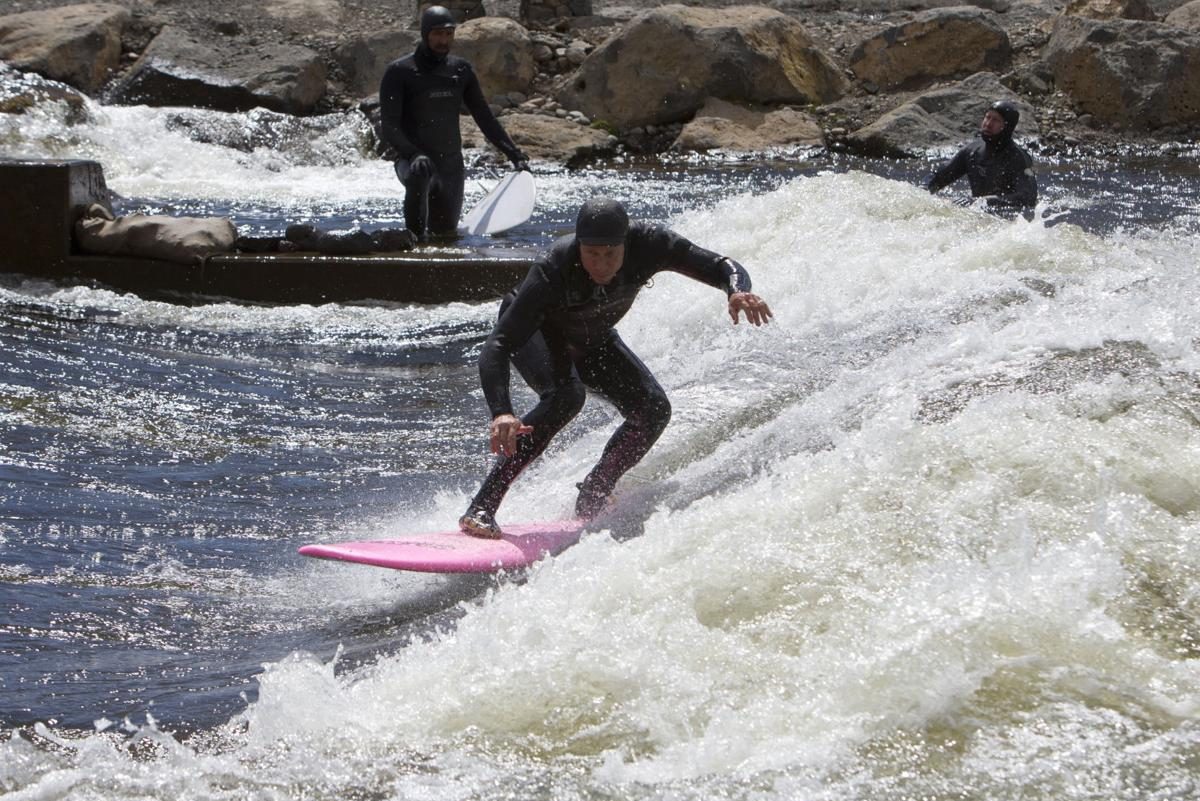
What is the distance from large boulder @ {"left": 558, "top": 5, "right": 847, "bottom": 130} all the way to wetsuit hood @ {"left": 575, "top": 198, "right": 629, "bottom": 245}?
15.5m

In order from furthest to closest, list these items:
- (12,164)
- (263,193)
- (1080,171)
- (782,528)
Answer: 1. (1080,171)
2. (263,193)
3. (12,164)
4. (782,528)

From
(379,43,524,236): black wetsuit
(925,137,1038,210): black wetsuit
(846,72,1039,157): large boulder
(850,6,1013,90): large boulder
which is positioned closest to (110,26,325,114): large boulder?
(846,72,1039,157): large boulder

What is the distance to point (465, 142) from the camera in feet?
64.3

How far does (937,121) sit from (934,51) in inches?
95.1

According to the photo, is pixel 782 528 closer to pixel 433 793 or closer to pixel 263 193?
pixel 433 793

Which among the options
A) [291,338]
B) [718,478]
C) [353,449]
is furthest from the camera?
[291,338]

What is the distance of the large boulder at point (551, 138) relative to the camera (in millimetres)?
19328

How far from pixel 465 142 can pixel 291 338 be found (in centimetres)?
1002

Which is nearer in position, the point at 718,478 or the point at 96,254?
the point at 718,478

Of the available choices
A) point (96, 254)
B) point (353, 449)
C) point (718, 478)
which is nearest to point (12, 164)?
point (96, 254)

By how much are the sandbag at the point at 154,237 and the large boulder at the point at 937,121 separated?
10.1 metres

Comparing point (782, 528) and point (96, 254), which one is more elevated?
point (782, 528)

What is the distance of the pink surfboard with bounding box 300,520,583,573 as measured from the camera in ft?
17.8

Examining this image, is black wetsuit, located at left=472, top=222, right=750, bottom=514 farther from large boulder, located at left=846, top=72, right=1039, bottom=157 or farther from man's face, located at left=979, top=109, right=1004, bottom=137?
large boulder, located at left=846, top=72, right=1039, bottom=157
